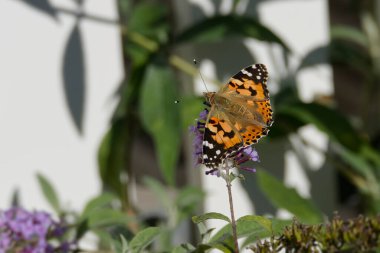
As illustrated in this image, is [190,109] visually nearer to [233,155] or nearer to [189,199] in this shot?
[189,199]

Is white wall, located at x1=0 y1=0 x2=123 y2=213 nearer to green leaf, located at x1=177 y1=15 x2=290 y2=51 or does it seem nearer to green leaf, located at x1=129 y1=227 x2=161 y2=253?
green leaf, located at x1=177 y1=15 x2=290 y2=51

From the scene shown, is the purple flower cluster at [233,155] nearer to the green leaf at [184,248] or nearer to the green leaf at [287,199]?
the green leaf at [184,248]

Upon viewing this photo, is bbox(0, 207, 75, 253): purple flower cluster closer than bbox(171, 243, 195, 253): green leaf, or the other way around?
bbox(171, 243, 195, 253): green leaf

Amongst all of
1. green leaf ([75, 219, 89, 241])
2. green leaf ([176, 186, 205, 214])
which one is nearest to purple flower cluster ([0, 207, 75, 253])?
green leaf ([75, 219, 89, 241])

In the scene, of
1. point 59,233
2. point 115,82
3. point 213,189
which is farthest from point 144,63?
point 59,233

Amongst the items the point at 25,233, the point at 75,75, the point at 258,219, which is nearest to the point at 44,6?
the point at 75,75

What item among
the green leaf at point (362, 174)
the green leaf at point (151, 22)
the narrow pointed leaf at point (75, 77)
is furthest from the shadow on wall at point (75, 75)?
the green leaf at point (362, 174)

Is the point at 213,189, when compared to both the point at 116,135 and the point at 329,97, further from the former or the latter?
the point at 329,97
